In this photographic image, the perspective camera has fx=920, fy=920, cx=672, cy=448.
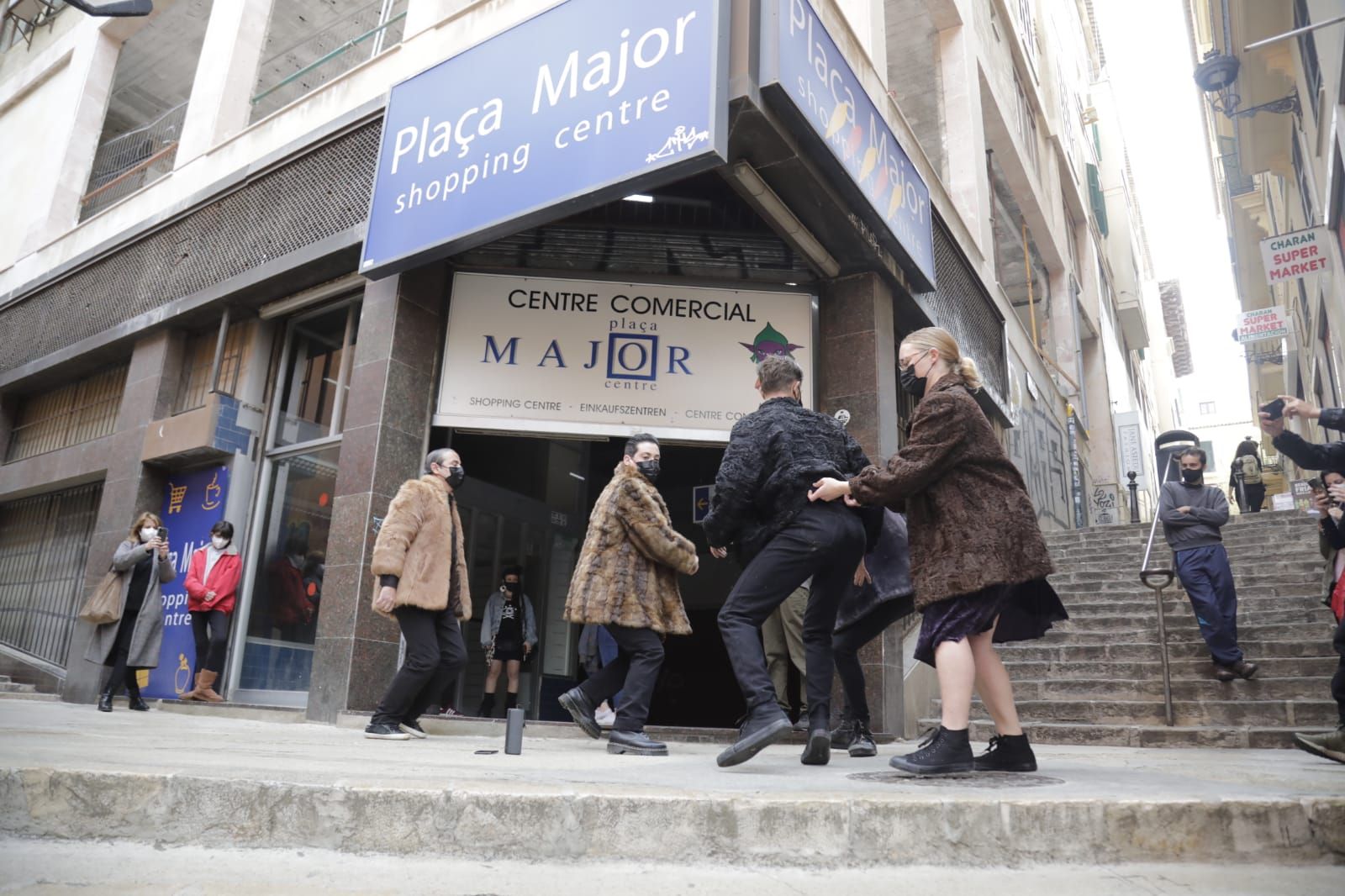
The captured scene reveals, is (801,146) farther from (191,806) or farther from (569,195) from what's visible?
(191,806)

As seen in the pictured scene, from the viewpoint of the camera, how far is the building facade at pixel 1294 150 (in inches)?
379

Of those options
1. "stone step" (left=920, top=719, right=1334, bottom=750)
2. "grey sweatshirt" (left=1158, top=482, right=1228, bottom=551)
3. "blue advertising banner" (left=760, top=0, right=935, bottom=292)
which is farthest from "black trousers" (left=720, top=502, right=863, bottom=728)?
"grey sweatshirt" (left=1158, top=482, right=1228, bottom=551)

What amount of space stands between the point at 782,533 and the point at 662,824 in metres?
1.74

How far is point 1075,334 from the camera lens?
20094 millimetres

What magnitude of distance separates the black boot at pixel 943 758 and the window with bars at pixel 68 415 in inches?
446

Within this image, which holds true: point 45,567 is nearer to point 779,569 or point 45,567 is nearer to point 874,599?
point 874,599

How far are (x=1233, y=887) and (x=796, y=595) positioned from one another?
468cm

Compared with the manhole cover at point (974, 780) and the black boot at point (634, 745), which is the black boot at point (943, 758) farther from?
the black boot at point (634, 745)

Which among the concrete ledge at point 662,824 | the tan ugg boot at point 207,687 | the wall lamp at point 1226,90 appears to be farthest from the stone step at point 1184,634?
the tan ugg boot at point 207,687

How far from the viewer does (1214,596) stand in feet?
23.6

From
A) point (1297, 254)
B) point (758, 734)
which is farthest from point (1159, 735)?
point (1297, 254)

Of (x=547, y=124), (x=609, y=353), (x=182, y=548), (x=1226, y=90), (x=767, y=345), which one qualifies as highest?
(x=1226, y=90)

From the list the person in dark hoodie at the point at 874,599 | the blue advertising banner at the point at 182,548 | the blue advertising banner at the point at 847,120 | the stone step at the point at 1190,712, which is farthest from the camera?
the blue advertising banner at the point at 182,548

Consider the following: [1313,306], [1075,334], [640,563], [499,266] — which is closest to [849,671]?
[640,563]
